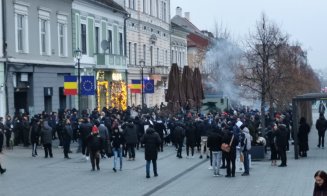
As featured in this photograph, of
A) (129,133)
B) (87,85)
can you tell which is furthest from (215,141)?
(87,85)

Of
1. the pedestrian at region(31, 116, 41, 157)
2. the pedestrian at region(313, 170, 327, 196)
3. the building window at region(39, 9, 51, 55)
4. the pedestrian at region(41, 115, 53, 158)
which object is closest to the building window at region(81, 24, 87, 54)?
the building window at region(39, 9, 51, 55)

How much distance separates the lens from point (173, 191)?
1959 centimetres

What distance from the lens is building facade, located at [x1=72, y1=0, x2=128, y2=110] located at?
154 ft

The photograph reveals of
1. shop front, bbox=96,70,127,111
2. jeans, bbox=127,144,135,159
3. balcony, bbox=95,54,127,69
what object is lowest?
jeans, bbox=127,144,135,159

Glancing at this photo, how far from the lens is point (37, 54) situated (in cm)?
3928

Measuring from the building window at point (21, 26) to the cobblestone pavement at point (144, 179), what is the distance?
9.26 meters

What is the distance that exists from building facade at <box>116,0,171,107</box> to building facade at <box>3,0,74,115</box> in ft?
40.3

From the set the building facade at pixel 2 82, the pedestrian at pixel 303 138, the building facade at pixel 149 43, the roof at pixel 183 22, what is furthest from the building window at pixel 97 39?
the roof at pixel 183 22

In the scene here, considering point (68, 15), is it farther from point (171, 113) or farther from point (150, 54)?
point (150, 54)

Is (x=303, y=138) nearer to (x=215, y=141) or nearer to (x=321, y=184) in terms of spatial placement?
(x=215, y=141)

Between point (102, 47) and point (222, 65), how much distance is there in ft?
94.9

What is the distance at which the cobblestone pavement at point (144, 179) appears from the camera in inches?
766

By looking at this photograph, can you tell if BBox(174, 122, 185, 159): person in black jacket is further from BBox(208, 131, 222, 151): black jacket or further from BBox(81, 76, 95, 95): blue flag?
BBox(208, 131, 222, 151): black jacket

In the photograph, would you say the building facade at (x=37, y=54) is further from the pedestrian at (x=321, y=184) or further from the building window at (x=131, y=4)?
the pedestrian at (x=321, y=184)
